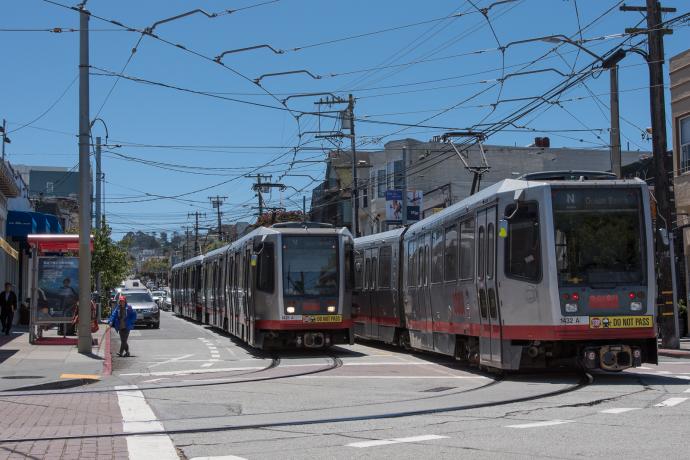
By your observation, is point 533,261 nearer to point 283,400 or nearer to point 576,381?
point 576,381

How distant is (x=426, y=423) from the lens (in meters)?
10.7

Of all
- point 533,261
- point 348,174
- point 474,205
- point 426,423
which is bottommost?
point 426,423

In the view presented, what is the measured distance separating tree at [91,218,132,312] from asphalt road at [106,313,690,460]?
28.0 m

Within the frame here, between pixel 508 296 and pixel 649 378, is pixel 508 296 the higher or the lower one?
the higher one

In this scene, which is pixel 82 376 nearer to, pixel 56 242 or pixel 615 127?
pixel 56 242

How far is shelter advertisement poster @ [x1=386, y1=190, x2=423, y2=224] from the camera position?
43.6 meters

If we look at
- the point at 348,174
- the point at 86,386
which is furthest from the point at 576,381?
the point at 348,174

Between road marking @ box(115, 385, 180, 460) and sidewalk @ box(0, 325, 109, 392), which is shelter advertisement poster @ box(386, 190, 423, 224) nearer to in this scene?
sidewalk @ box(0, 325, 109, 392)

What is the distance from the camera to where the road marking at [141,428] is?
886 centimetres

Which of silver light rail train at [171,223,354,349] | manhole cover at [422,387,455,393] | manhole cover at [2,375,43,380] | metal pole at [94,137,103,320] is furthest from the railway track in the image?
metal pole at [94,137,103,320]

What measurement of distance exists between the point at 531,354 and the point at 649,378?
2319 mm

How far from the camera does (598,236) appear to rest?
1466 cm

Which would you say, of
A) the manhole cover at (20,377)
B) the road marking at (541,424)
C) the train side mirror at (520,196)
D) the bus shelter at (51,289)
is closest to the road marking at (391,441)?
the road marking at (541,424)

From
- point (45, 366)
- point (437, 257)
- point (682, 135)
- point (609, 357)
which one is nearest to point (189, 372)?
point (45, 366)
